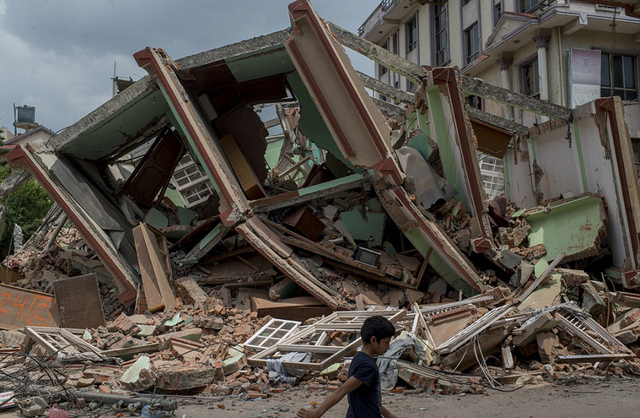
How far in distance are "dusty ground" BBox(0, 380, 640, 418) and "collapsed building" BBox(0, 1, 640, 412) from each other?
105cm

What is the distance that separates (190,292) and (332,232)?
2449 mm

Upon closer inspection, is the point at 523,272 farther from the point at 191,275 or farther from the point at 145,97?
the point at 145,97

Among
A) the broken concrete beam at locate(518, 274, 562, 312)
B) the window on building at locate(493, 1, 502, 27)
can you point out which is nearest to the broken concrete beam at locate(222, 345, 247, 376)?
the broken concrete beam at locate(518, 274, 562, 312)

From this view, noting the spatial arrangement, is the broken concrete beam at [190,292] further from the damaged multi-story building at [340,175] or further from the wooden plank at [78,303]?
the wooden plank at [78,303]

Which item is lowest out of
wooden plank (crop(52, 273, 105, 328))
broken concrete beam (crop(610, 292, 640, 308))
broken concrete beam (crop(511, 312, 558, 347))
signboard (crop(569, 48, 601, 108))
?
broken concrete beam (crop(610, 292, 640, 308))

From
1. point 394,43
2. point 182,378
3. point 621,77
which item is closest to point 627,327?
point 182,378

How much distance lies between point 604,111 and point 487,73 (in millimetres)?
14234

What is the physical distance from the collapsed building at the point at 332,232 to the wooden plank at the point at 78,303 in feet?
0.09

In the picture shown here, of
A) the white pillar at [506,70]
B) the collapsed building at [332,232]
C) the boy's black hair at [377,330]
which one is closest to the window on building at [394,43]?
the white pillar at [506,70]

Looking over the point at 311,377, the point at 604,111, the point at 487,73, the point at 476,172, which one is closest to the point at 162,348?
the point at 311,377

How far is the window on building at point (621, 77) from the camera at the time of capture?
1933cm

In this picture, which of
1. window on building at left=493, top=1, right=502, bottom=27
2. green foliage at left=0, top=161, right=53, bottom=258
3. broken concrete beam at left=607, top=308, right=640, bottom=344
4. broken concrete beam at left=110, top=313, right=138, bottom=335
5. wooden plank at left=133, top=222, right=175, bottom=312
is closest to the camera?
broken concrete beam at left=607, top=308, right=640, bottom=344

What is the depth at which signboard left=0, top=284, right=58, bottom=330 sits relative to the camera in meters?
9.19

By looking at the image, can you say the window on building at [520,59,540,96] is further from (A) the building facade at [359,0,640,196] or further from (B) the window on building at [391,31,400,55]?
(B) the window on building at [391,31,400,55]
